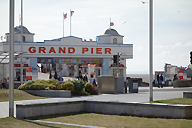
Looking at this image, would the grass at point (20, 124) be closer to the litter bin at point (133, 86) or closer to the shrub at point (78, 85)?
the shrub at point (78, 85)

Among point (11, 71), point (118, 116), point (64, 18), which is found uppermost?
point (64, 18)

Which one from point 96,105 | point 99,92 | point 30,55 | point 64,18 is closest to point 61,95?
point 99,92

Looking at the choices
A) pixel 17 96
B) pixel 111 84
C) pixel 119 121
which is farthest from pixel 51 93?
pixel 119 121

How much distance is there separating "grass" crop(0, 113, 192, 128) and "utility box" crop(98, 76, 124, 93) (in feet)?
51.1

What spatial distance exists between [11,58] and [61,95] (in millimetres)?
11981

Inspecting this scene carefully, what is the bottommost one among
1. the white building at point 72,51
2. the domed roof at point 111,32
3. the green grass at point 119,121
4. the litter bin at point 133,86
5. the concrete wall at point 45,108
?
the green grass at point 119,121

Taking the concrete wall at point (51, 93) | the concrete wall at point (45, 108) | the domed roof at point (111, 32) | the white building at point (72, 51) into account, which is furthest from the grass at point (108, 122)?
the domed roof at point (111, 32)

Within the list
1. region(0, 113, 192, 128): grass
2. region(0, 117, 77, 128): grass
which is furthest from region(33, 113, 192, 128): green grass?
region(0, 117, 77, 128): grass

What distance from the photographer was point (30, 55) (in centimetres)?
6388

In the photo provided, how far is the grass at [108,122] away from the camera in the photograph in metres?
13.0

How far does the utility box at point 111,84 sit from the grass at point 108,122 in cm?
1557

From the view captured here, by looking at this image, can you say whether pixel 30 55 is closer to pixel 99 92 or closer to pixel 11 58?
pixel 99 92

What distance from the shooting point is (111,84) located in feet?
104

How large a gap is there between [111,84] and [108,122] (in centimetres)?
1748
